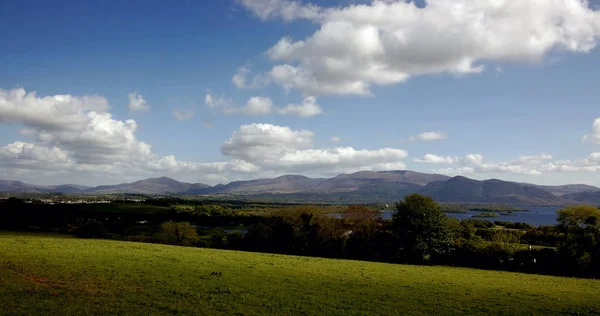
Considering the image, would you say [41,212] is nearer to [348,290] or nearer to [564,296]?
[348,290]

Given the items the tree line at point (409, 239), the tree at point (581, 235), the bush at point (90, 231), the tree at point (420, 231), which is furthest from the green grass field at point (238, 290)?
the bush at point (90, 231)

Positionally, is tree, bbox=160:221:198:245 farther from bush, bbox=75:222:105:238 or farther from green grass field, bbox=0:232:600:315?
green grass field, bbox=0:232:600:315

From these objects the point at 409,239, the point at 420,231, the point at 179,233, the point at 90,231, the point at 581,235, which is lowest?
the point at 179,233

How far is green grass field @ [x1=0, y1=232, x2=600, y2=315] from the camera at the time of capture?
2395 cm

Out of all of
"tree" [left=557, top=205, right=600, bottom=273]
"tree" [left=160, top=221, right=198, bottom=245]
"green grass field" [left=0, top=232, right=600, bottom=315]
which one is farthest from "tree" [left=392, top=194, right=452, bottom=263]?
"tree" [left=160, top=221, right=198, bottom=245]

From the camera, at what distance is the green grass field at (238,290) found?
24.0 metres

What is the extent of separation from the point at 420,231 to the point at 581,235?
22440mm

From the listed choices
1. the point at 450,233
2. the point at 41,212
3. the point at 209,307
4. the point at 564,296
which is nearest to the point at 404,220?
the point at 450,233

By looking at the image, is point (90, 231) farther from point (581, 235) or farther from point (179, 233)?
point (581, 235)

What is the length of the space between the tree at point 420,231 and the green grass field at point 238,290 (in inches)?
762

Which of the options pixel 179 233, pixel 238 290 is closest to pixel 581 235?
pixel 238 290

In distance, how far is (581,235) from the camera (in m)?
56.1

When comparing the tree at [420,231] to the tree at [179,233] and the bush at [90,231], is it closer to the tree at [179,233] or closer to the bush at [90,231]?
the tree at [179,233]

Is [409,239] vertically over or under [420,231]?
under
